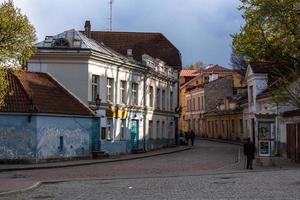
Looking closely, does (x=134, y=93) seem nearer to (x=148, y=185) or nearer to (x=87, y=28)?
(x=87, y=28)

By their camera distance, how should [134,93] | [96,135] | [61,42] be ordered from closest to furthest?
[96,135] < [61,42] < [134,93]

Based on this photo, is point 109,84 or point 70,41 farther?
point 109,84

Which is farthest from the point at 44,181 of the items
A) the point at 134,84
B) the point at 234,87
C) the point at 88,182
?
the point at 234,87

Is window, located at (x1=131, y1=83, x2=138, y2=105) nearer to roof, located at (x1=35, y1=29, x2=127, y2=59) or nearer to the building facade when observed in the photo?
roof, located at (x1=35, y1=29, x2=127, y2=59)

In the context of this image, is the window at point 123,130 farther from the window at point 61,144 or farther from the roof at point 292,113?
the roof at point 292,113

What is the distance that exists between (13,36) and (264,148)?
15.9 metres

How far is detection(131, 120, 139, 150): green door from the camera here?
45975 millimetres

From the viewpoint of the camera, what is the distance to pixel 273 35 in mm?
32250

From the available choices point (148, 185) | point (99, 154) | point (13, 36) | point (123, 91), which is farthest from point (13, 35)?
point (123, 91)

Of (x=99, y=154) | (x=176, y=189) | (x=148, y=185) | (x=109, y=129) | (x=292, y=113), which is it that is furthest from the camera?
(x=109, y=129)

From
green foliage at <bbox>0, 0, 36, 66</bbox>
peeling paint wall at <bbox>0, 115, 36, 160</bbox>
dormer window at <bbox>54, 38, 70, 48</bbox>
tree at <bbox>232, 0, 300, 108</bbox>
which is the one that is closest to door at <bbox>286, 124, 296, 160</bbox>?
tree at <bbox>232, 0, 300, 108</bbox>

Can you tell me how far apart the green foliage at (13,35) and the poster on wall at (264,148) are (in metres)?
14.7

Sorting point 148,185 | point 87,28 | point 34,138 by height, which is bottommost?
point 148,185

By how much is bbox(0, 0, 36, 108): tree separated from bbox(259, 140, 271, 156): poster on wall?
14.7 metres
